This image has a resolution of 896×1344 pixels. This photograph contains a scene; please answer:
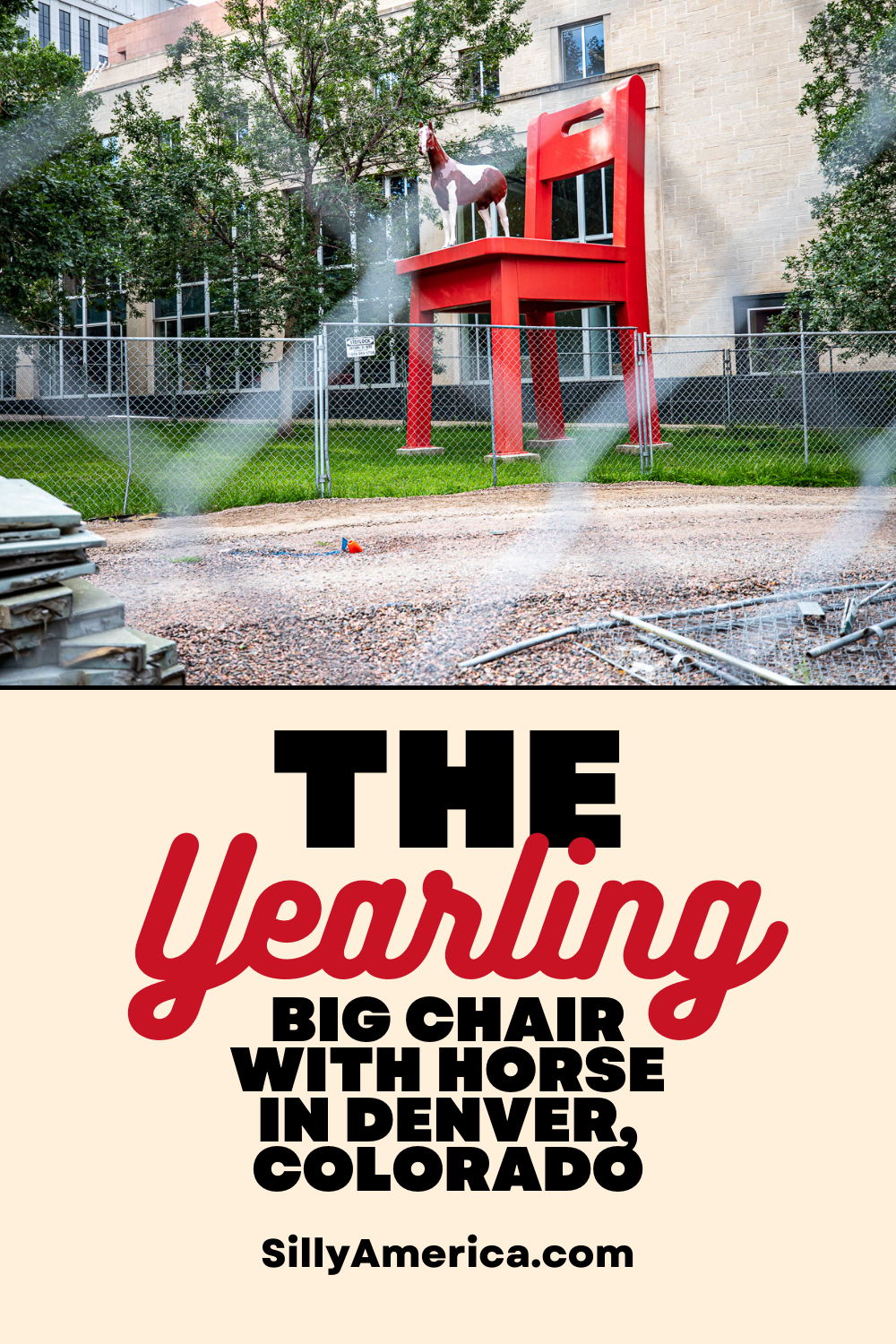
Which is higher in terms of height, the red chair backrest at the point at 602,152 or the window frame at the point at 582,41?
the window frame at the point at 582,41

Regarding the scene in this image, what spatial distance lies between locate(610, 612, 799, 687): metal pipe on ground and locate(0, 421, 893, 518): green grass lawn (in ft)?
12.4

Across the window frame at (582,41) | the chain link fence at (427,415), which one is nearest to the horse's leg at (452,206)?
the chain link fence at (427,415)

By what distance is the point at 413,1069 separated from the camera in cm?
168

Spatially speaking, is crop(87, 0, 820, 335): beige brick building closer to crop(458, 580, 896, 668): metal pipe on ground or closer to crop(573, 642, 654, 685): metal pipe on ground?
crop(458, 580, 896, 668): metal pipe on ground

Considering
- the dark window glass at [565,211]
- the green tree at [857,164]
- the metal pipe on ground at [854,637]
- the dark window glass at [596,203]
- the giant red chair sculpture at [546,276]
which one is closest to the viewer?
the metal pipe on ground at [854,637]

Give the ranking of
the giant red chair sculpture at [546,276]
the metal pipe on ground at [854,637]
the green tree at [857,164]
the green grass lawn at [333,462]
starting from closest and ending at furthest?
the metal pipe on ground at [854,637], the green grass lawn at [333,462], the green tree at [857,164], the giant red chair sculpture at [546,276]

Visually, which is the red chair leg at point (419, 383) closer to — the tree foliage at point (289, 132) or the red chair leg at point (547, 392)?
the red chair leg at point (547, 392)

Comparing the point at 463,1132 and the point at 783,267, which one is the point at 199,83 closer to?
the point at 783,267

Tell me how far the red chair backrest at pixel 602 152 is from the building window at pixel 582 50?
2668 mm

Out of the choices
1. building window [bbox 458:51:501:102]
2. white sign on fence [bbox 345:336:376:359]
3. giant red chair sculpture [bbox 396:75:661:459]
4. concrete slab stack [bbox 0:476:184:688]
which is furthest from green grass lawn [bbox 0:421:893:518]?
building window [bbox 458:51:501:102]

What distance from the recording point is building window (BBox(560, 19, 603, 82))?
1109 centimetres

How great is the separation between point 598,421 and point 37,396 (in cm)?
571

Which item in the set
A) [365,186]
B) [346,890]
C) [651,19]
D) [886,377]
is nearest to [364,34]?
[365,186]

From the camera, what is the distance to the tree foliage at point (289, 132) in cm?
1048
